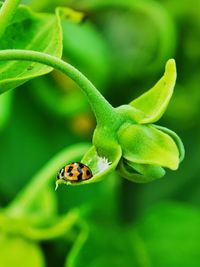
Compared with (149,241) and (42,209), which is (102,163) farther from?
(149,241)

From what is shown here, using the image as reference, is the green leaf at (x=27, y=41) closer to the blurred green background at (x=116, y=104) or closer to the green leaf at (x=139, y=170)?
the green leaf at (x=139, y=170)

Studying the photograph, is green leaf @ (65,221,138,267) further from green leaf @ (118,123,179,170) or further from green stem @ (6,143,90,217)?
green leaf @ (118,123,179,170)

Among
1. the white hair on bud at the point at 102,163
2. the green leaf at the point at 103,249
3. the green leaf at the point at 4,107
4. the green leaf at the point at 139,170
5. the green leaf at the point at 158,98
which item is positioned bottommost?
the green leaf at the point at 103,249

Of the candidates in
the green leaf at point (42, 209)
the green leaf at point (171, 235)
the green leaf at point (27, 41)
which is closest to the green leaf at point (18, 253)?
the green leaf at point (42, 209)

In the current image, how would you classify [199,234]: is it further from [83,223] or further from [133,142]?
[133,142]

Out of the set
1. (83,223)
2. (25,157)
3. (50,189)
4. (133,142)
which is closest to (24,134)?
(25,157)

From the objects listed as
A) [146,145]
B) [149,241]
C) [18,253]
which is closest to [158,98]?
[146,145]

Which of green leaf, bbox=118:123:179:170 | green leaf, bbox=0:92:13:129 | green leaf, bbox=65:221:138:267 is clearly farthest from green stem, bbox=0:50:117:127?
green leaf, bbox=0:92:13:129
